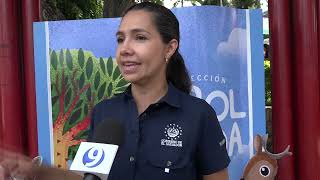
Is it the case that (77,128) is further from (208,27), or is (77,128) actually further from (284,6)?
(284,6)

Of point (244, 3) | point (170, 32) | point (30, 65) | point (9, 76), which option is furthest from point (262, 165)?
point (244, 3)

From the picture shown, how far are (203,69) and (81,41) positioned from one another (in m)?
0.78

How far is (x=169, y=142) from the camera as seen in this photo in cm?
157

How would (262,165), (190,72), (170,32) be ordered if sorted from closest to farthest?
(170,32), (190,72), (262,165)

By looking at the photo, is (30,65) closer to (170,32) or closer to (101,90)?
(101,90)

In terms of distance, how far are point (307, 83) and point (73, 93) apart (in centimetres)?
140

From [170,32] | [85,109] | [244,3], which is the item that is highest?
[244,3]

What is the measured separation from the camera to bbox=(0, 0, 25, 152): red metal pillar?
3.17 m

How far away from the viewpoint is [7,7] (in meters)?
3.16

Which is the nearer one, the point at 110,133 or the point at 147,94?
the point at 110,133

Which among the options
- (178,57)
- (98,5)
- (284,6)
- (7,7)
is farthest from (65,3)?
(178,57)

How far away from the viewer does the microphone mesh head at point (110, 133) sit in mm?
1330

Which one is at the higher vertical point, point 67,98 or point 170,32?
point 170,32

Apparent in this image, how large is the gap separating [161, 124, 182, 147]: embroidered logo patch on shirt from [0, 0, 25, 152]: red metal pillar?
6.04 feet
